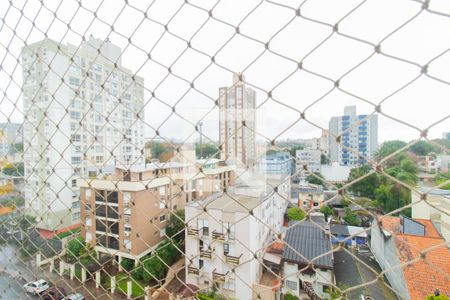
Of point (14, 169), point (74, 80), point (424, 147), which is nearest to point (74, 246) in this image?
point (14, 169)

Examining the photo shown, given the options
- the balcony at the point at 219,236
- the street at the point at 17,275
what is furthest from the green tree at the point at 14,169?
the balcony at the point at 219,236

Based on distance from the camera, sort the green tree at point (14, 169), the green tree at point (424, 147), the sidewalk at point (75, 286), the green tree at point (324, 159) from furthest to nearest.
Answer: the green tree at point (14, 169), the sidewalk at point (75, 286), the green tree at point (324, 159), the green tree at point (424, 147)

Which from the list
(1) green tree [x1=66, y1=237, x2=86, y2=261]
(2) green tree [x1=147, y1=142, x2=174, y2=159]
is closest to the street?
(1) green tree [x1=66, y1=237, x2=86, y2=261]

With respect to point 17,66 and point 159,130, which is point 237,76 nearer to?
point 159,130

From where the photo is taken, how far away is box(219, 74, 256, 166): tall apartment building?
2.09 ft

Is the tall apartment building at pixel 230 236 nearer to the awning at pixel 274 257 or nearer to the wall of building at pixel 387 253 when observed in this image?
the awning at pixel 274 257

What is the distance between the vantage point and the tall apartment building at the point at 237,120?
0.64 meters

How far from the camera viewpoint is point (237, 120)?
0.64 metres

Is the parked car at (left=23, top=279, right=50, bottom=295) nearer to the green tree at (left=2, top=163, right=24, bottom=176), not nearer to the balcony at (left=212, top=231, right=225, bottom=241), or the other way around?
the green tree at (left=2, top=163, right=24, bottom=176)

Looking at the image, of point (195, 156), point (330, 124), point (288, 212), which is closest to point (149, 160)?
point (195, 156)

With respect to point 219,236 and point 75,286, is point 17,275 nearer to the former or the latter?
point 219,236

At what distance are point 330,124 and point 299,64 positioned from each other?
162 mm

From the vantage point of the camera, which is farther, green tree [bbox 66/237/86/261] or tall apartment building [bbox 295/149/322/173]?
green tree [bbox 66/237/86/261]

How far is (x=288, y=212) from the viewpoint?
4441 millimetres
